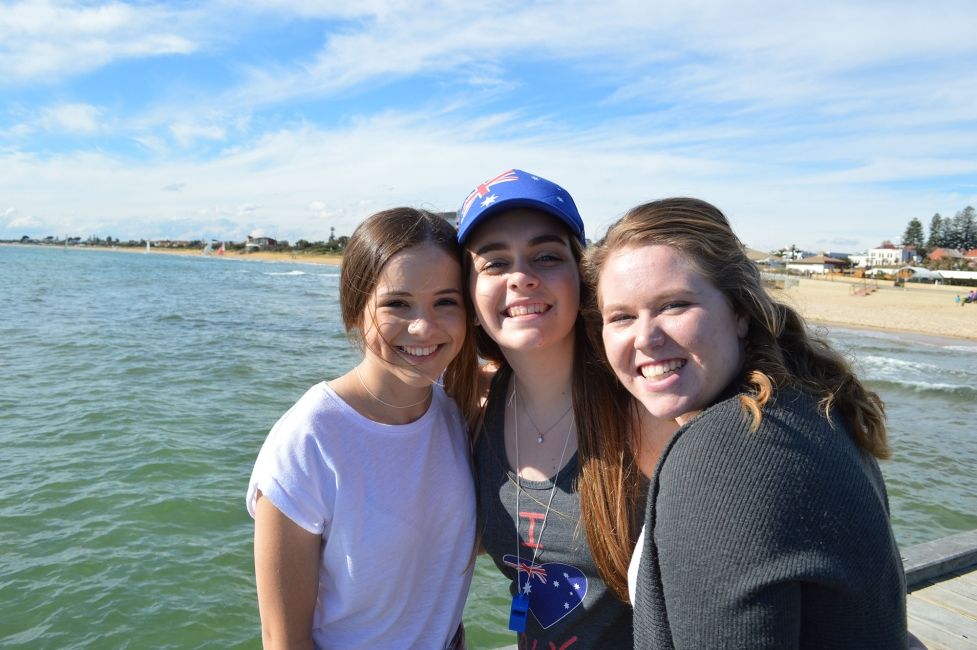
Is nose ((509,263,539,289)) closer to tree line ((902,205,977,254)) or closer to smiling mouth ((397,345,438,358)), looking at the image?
smiling mouth ((397,345,438,358))

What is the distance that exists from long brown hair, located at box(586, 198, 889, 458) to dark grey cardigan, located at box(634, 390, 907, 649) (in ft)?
0.56

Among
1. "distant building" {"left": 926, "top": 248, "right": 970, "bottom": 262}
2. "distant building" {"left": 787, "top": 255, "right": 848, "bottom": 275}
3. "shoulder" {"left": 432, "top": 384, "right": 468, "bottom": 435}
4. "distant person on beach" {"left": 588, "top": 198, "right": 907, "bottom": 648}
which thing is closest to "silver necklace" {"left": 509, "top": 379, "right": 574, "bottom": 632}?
"shoulder" {"left": 432, "top": 384, "right": 468, "bottom": 435}

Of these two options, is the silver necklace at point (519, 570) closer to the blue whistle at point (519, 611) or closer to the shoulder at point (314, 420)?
the blue whistle at point (519, 611)

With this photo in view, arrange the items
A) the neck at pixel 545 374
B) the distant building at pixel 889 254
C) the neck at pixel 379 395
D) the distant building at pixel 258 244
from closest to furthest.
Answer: the neck at pixel 379 395 → the neck at pixel 545 374 → the distant building at pixel 889 254 → the distant building at pixel 258 244

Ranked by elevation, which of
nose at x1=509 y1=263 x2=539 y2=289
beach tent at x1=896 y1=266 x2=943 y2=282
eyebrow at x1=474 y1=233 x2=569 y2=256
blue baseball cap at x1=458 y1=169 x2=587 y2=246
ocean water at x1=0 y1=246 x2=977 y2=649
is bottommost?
ocean water at x1=0 y1=246 x2=977 y2=649

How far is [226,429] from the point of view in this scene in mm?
10586

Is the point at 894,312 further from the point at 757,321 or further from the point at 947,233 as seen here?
the point at 947,233

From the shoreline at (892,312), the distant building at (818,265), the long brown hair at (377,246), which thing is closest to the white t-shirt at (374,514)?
the long brown hair at (377,246)

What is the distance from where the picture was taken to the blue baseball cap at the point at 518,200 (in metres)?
2.30

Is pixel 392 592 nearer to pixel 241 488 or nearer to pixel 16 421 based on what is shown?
pixel 241 488

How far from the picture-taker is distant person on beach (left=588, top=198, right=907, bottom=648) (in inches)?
52.2

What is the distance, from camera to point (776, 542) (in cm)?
132

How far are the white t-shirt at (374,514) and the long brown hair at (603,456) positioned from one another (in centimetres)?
49

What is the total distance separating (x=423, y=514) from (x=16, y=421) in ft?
35.5
